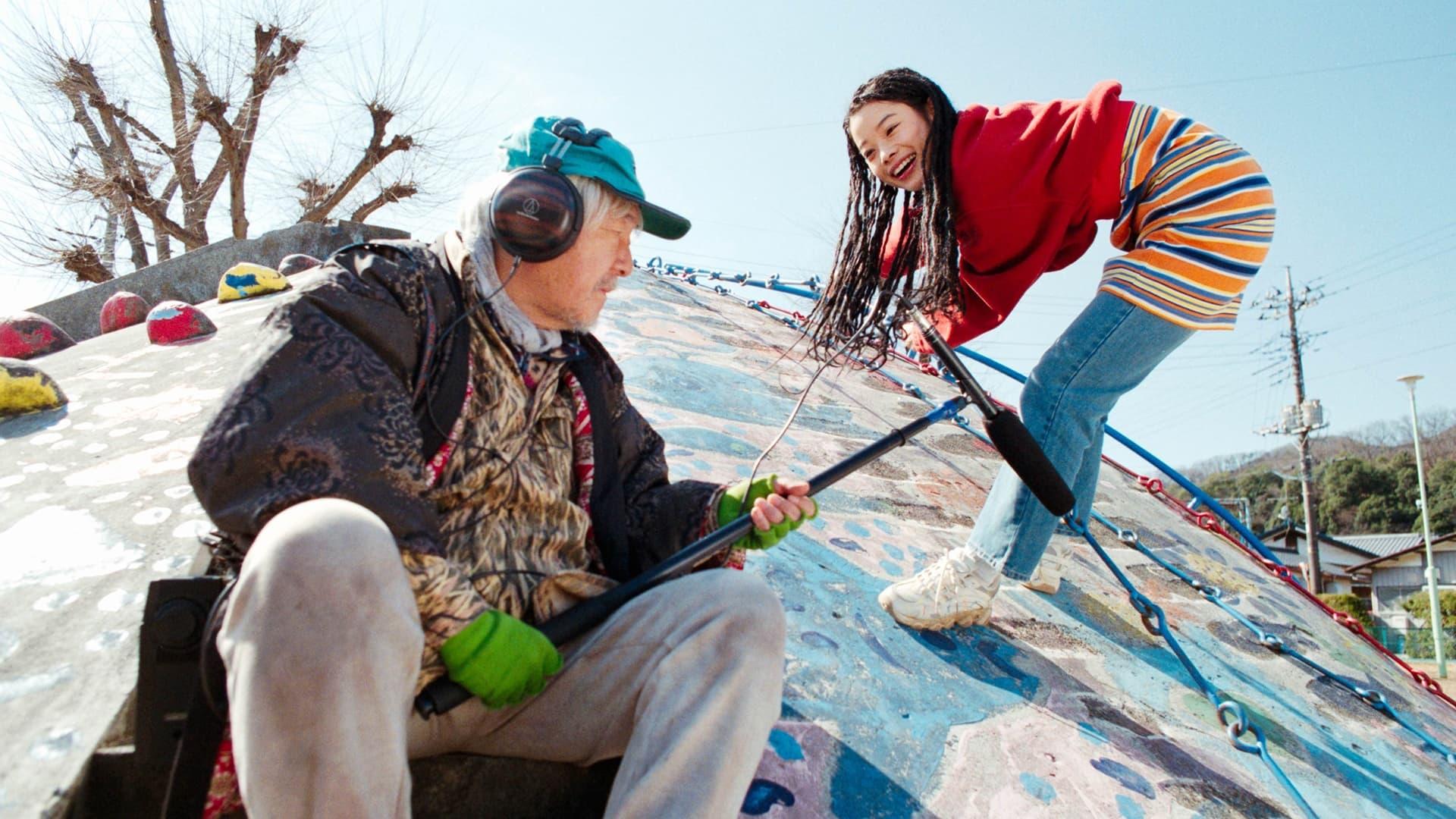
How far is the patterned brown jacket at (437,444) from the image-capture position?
1131 millimetres

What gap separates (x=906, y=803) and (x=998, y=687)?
60 centimetres

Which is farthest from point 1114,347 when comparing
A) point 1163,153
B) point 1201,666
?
point 1201,666

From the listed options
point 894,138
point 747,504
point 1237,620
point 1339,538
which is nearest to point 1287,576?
point 1237,620

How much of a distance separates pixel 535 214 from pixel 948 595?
1.49m

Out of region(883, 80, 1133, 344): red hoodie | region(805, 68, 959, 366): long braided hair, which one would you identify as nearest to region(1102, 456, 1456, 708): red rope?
region(883, 80, 1133, 344): red hoodie

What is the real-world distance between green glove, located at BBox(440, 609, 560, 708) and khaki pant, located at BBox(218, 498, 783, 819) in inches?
3.4

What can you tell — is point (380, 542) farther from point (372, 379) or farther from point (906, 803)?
point (906, 803)

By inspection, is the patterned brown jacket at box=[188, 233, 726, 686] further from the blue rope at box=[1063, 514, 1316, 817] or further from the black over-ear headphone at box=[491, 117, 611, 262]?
the blue rope at box=[1063, 514, 1316, 817]

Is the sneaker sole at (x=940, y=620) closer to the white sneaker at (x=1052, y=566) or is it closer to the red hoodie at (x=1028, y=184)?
the white sneaker at (x=1052, y=566)

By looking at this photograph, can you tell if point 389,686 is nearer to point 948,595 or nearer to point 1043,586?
point 948,595

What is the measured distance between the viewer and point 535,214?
1508 mm

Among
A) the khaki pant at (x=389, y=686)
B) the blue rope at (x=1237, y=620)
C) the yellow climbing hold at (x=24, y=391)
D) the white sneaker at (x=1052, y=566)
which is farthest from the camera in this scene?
the white sneaker at (x=1052, y=566)

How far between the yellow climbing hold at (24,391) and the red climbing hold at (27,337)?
3.92 feet

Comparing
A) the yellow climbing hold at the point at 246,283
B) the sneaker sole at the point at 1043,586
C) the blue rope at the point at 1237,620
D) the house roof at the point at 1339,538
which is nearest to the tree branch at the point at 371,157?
the yellow climbing hold at the point at 246,283
